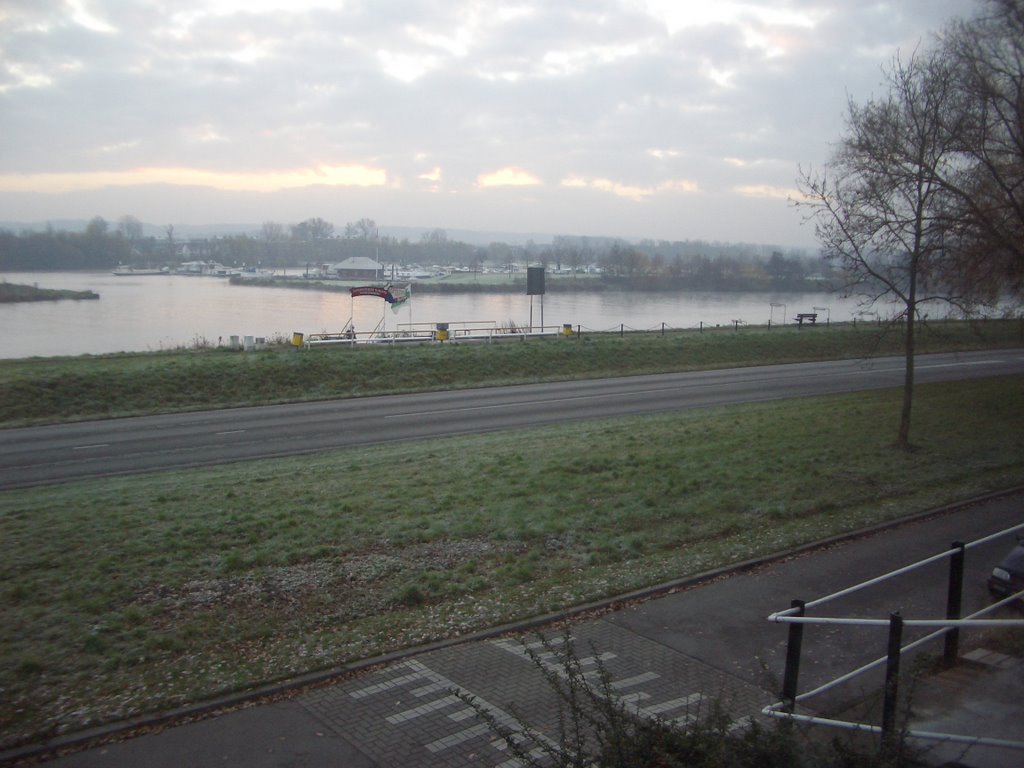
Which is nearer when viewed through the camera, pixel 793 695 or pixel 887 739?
pixel 887 739

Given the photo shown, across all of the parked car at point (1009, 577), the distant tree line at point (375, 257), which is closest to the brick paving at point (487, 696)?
the parked car at point (1009, 577)

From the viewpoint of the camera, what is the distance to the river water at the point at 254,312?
127 ft

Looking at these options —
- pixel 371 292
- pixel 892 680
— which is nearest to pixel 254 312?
pixel 371 292

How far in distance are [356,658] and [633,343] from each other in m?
34.5

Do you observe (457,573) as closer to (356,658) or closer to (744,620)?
(356,658)

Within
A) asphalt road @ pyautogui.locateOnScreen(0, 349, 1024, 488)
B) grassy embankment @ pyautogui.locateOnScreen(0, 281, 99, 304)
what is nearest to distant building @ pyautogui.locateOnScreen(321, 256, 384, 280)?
grassy embankment @ pyautogui.locateOnScreen(0, 281, 99, 304)

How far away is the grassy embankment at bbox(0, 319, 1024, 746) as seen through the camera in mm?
7336

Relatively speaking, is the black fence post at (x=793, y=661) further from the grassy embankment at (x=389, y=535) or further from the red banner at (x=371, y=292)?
the red banner at (x=371, y=292)

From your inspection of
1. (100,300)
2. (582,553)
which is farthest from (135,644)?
(100,300)

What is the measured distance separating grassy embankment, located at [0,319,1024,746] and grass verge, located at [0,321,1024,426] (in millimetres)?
5076

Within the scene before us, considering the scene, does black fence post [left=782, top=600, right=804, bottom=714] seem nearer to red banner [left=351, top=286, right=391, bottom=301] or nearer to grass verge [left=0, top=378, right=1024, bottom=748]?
grass verge [left=0, top=378, right=1024, bottom=748]

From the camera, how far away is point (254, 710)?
650 centimetres

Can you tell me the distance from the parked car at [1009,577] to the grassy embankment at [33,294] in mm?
49897

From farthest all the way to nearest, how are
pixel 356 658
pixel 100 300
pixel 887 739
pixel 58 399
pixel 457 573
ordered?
pixel 100 300
pixel 58 399
pixel 457 573
pixel 356 658
pixel 887 739
